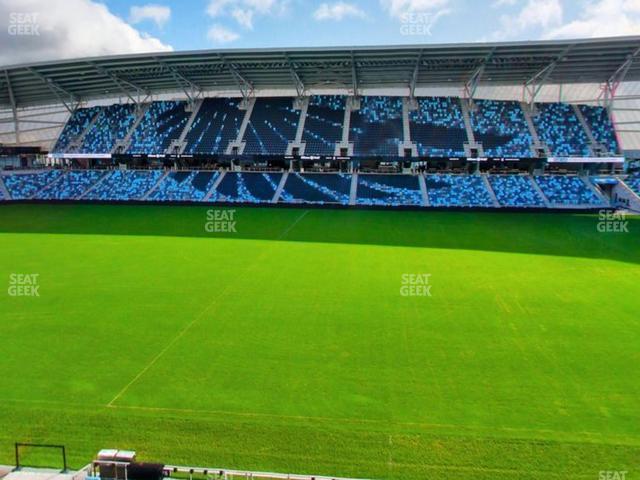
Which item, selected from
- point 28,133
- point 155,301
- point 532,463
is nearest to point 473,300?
point 532,463

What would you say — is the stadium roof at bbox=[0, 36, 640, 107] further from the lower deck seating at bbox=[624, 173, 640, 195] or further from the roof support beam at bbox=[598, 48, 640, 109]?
the lower deck seating at bbox=[624, 173, 640, 195]

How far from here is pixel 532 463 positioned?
746 cm

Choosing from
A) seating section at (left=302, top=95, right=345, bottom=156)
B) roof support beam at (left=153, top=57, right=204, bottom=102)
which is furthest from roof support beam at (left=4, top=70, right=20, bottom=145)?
seating section at (left=302, top=95, right=345, bottom=156)

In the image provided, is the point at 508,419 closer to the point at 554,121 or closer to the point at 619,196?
the point at 619,196

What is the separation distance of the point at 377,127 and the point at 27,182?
35353 mm

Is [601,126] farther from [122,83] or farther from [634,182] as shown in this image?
[122,83]

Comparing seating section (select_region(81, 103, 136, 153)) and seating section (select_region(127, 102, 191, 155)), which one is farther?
seating section (select_region(81, 103, 136, 153))

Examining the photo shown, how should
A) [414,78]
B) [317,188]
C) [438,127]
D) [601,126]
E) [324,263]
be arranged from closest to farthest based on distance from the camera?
[324,263] → [414,78] → [601,126] → [317,188] → [438,127]

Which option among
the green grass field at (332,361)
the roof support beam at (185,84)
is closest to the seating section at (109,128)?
the roof support beam at (185,84)

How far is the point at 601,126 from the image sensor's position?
4309cm

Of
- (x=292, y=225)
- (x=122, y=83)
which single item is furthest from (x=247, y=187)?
(x=122, y=83)

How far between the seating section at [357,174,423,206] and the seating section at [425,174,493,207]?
1.29 m

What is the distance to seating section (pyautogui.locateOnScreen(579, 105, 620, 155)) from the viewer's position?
41.8m

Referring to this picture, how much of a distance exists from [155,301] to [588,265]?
18.0 meters
